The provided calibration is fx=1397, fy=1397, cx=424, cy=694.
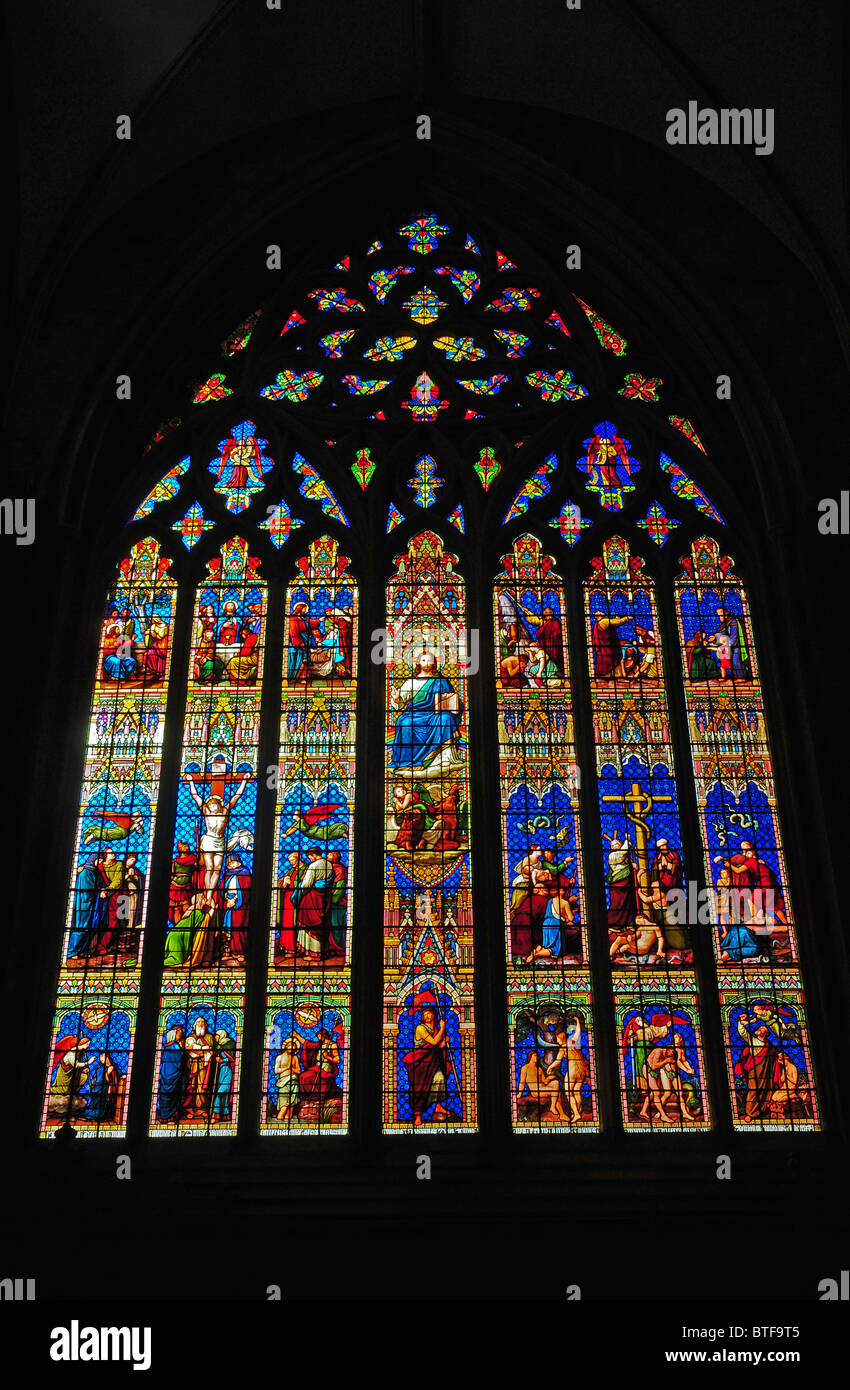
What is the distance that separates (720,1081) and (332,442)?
16.3 feet

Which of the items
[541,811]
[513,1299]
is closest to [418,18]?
[541,811]

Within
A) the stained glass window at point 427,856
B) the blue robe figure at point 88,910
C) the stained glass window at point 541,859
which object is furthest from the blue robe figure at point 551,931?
the blue robe figure at point 88,910

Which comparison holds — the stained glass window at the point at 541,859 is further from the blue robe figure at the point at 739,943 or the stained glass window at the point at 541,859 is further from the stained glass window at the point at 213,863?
the stained glass window at the point at 213,863

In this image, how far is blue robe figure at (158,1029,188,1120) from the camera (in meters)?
7.37

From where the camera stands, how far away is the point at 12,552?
27.7 feet

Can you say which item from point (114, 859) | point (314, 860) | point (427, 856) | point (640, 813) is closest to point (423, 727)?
point (427, 856)

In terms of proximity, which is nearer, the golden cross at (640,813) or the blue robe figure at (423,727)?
the golden cross at (640,813)

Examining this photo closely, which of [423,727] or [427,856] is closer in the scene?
[427,856]

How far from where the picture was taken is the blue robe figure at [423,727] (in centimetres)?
839

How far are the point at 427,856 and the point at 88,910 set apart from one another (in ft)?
6.38

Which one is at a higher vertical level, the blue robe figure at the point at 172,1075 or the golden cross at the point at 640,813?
the golden cross at the point at 640,813

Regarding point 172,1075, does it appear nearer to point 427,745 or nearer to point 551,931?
point 551,931

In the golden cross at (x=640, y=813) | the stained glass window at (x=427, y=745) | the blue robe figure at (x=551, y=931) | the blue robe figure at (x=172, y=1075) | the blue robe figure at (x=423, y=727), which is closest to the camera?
the blue robe figure at (x=172, y=1075)

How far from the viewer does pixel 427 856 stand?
26.4 ft
